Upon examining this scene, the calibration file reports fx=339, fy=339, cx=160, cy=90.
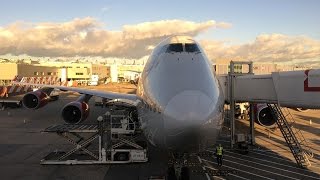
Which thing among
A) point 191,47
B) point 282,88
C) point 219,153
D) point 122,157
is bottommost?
point 122,157

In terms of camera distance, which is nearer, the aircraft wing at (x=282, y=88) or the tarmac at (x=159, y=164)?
the aircraft wing at (x=282, y=88)

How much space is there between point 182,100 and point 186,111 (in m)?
0.48

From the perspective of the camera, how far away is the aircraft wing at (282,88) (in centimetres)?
1591

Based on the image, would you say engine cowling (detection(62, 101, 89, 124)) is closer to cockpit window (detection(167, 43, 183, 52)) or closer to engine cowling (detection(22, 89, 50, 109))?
engine cowling (detection(22, 89, 50, 109))

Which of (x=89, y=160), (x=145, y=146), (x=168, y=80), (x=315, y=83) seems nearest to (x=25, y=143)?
(x=89, y=160)

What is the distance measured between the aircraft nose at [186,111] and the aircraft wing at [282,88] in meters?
4.98

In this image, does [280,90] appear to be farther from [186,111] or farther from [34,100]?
[34,100]

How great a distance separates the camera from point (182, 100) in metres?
9.09

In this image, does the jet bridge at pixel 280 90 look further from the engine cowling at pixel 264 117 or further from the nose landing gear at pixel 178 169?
the nose landing gear at pixel 178 169

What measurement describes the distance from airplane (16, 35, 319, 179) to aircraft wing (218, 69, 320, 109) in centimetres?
287

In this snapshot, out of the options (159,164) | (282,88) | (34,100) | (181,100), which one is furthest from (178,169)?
(34,100)

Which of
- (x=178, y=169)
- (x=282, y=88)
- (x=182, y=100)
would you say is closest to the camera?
(x=182, y=100)

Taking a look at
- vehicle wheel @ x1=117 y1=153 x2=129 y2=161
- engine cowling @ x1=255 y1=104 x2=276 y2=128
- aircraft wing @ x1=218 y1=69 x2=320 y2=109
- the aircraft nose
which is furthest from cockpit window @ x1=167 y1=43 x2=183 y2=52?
engine cowling @ x1=255 y1=104 x2=276 y2=128

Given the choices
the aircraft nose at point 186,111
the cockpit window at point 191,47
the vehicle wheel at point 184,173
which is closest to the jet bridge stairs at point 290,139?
the vehicle wheel at point 184,173
